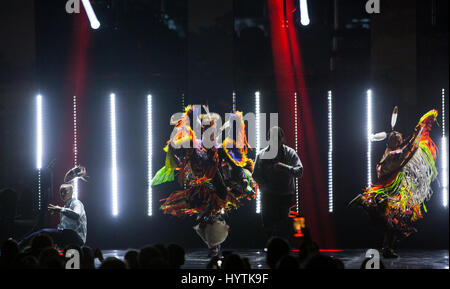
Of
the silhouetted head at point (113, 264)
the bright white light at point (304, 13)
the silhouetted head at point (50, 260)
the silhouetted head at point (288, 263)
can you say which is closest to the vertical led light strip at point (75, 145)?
the bright white light at point (304, 13)

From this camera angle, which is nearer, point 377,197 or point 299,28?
point 377,197

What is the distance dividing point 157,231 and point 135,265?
3.84 metres

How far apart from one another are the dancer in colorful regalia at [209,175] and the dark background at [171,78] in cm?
98

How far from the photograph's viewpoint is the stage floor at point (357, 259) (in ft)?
18.7

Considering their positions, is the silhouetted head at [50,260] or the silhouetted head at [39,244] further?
the silhouetted head at [39,244]

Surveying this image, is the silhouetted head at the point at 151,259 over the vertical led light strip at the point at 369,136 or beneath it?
beneath

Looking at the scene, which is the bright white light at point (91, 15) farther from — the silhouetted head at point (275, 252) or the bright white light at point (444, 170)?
the bright white light at point (444, 170)

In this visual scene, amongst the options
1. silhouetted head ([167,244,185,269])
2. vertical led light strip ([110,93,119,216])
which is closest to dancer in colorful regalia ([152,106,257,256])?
vertical led light strip ([110,93,119,216])

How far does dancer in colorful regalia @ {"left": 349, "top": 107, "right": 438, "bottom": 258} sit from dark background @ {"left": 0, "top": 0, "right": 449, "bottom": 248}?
0.79 m

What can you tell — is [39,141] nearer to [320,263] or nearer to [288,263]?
[288,263]

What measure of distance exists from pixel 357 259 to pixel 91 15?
4.74 metres

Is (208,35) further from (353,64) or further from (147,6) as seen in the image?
(353,64)
